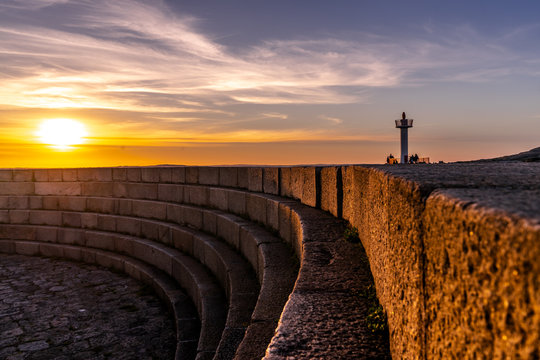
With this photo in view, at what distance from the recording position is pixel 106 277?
8.30m

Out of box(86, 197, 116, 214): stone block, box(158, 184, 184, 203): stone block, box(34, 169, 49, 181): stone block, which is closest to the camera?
box(158, 184, 184, 203): stone block

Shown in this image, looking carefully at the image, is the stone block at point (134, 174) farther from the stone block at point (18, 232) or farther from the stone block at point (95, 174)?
the stone block at point (18, 232)

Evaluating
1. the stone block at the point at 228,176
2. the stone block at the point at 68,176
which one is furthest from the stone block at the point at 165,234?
the stone block at the point at 68,176

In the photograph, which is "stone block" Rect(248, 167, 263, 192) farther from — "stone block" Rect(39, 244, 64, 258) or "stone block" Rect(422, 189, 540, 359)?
"stone block" Rect(422, 189, 540, 359)

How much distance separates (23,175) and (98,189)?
2501 mm

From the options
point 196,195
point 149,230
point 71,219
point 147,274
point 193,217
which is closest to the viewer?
point 147,274

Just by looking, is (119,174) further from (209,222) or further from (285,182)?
(285,182)

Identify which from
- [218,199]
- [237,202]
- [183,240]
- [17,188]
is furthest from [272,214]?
[17,188]

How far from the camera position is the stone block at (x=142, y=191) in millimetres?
10312

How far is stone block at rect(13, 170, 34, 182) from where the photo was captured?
11.8 metres

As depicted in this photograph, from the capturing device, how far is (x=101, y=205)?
35.8 feet

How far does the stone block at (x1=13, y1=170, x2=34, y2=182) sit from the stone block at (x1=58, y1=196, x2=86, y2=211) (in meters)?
1.25

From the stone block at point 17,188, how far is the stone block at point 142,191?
11.1 ft

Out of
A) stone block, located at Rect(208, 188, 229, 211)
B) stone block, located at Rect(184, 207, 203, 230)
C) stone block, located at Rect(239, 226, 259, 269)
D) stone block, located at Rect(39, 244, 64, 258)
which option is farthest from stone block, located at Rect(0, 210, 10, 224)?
stone block, located at Rect(239, 226, 259, 269)
